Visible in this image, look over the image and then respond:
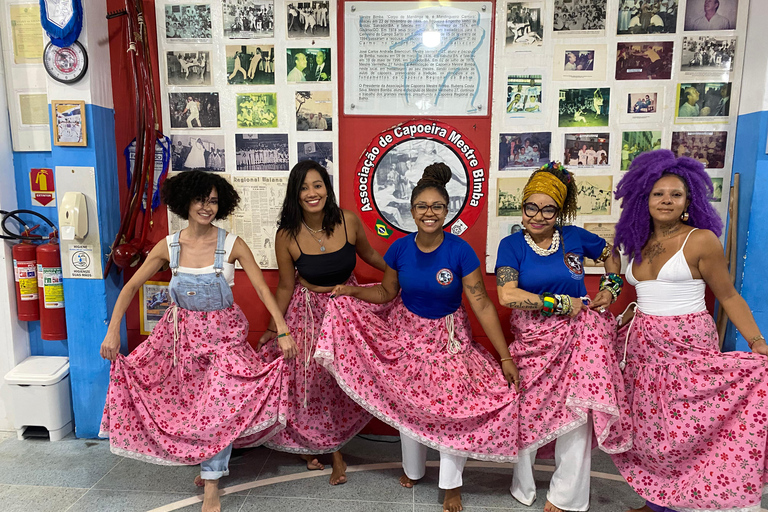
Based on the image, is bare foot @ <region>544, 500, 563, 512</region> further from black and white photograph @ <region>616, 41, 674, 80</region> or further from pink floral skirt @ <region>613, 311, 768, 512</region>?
black and white photograph @ <region>616, 41, 674, 80</region>

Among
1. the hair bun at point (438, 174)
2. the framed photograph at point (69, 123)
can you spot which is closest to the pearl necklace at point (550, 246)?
the hair bun at point (438, 174)

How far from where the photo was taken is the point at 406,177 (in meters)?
3.04

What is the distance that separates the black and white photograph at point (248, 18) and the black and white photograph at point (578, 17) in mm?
1699

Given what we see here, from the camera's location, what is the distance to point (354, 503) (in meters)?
2.57

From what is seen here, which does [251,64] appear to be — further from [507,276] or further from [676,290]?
[676,290]

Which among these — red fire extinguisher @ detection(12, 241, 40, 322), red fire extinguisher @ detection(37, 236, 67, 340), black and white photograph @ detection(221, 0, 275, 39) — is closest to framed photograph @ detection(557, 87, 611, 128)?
black and white photograph @ detection(221, 0, 275, 39)

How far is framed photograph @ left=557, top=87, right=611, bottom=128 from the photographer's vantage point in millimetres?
2883

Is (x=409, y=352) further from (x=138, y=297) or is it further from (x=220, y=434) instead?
(x=138, y=297)

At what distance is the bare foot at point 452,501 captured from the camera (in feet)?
8.14

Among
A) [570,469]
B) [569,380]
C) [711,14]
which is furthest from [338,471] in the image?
[711,14]

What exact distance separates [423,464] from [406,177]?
5.55ft

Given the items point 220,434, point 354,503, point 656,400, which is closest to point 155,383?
point 220,434

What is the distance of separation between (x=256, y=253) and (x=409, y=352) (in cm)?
127

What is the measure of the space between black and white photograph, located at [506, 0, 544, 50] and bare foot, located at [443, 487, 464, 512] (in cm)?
251
